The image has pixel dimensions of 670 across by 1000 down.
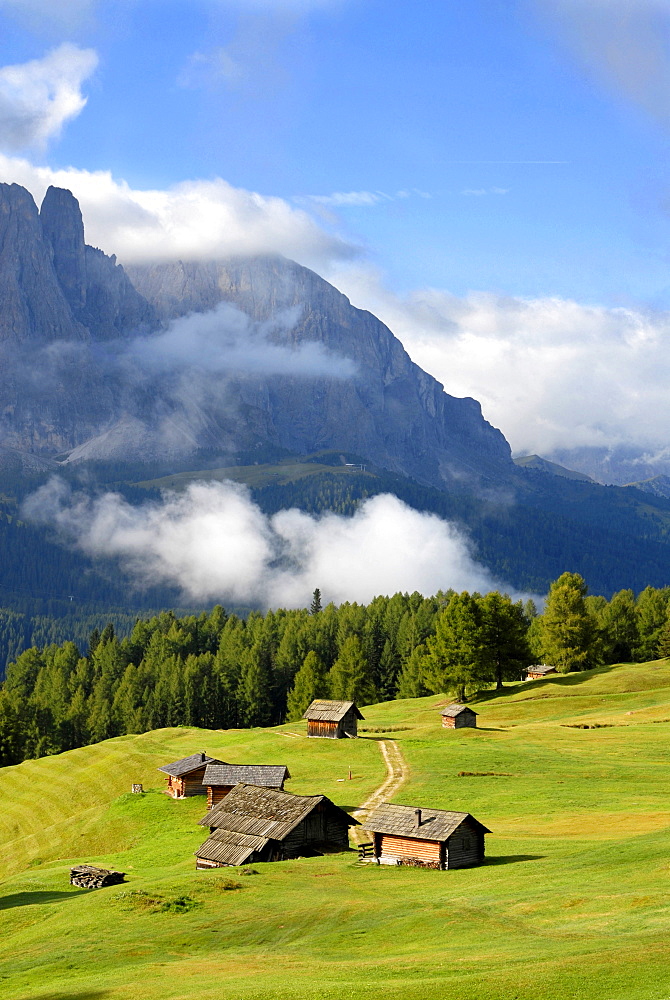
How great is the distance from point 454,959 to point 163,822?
47.0 meters

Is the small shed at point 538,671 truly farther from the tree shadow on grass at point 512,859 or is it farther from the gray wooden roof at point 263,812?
the tree shadow on grass at point 512,859

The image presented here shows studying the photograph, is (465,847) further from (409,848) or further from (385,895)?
(385,895)

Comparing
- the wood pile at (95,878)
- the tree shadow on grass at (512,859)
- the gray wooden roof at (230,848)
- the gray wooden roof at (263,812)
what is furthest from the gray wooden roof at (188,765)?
the tree shadow on grass at (512,859)

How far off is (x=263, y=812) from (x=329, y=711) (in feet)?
138

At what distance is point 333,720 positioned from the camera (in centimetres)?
10206

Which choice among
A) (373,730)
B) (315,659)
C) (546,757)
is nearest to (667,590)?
(315,659)

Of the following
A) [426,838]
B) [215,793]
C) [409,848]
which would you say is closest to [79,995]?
[426,838]

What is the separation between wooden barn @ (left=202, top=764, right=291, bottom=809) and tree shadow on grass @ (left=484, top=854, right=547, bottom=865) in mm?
23582

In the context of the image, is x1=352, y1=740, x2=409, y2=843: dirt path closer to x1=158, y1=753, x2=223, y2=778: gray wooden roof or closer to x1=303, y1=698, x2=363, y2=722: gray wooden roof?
x1=303, y1=698, x2=363, y2=722: gray wooden roof

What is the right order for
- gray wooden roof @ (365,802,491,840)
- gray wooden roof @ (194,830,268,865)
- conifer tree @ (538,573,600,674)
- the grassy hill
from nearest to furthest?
1. the grassy hill
2. gray wooden roof @ (365,802,491,840)
3. gray wooden roof @ (194,830,268,865)
4. conifer tree @ (538,573,600,674)

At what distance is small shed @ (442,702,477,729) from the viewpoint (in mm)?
101125

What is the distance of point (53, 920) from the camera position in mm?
46812

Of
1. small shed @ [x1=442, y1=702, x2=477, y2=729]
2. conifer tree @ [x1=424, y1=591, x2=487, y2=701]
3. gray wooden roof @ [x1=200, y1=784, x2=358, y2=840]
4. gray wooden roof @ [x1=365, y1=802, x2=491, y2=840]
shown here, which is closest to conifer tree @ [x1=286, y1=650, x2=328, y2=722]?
conifer tree @ [x1=424, y1=591, x2=487, y2=701]

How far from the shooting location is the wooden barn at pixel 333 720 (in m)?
102
